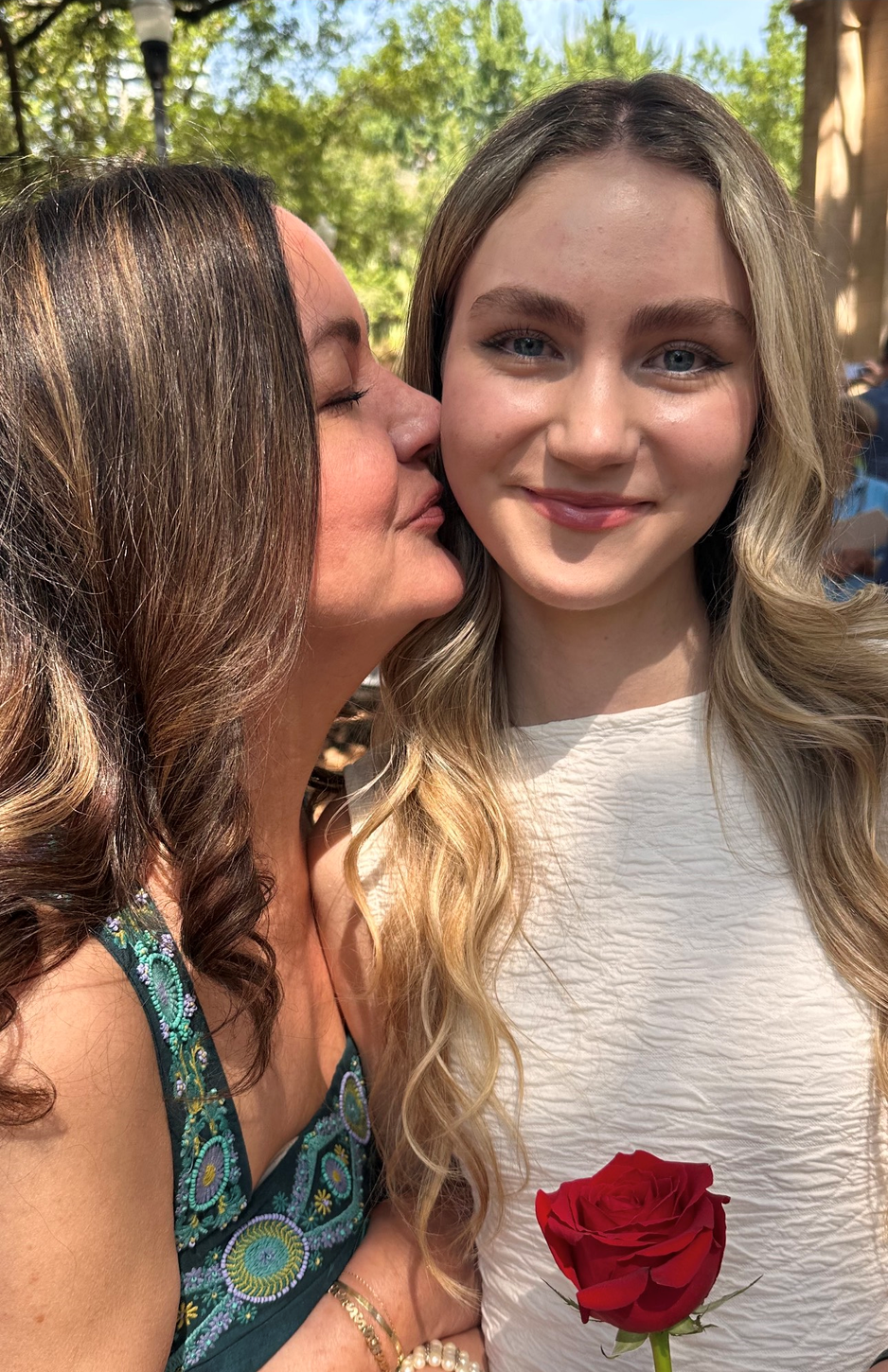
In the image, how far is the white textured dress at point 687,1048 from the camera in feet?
5.47

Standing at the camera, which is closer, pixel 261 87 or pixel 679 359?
pixel 679 359

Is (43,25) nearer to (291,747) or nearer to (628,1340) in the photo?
(291,747)

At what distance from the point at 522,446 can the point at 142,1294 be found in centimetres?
133

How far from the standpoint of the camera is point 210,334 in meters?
1.66

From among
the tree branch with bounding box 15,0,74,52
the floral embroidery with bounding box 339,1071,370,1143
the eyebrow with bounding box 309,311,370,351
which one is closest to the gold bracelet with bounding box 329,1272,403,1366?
the floral embroidery with bounding box 339,1071,370,1143

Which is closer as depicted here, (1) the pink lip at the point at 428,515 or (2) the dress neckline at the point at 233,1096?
(2) the dress neckline at the point at 233,1096

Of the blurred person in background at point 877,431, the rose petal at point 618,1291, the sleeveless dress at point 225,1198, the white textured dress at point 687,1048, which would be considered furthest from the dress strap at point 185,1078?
the blurred person in background at point 877,431

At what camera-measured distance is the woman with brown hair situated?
56.1 inches

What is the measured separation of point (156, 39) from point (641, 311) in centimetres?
858

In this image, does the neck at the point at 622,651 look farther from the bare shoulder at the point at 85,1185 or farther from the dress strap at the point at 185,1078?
the bare shoulder at the point at 85,1185

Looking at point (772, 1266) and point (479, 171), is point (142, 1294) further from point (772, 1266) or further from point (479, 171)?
point (479, 171)

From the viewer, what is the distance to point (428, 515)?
2076mm

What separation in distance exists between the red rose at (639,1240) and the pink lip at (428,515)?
3.86 ft

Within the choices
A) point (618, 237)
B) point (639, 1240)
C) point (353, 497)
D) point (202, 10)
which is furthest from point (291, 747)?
point (202, 10)
